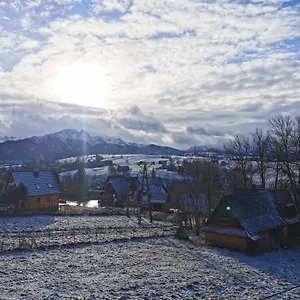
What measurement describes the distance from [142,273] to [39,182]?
37.7 metres

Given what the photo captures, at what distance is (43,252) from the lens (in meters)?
23.6

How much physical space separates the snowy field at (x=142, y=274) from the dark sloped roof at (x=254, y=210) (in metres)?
3.39

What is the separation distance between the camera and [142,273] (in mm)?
19359

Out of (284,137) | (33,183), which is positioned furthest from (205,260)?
(33,183)

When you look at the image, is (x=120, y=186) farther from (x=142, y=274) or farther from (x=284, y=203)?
(x=142, y=274)

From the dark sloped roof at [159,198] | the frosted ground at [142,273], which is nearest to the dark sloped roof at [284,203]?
→ the frosted ground at [142,273]

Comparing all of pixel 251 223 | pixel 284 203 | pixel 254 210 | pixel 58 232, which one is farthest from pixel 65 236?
pixel 284 203

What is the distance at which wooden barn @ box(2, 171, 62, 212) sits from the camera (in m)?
49.5

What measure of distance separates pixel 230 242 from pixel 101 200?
4704 cm

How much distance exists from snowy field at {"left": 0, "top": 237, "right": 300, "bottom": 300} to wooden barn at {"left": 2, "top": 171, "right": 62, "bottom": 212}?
1037 inches

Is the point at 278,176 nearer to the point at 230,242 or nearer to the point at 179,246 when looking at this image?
the point at 230,242

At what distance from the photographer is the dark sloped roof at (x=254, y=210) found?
99.3 feet

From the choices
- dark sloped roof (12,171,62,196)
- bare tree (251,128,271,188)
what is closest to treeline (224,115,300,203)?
bare tree (251,128,271,188)

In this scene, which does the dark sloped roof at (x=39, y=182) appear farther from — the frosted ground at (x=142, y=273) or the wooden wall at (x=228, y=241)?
the wooden wall at (x=228, y=241)
